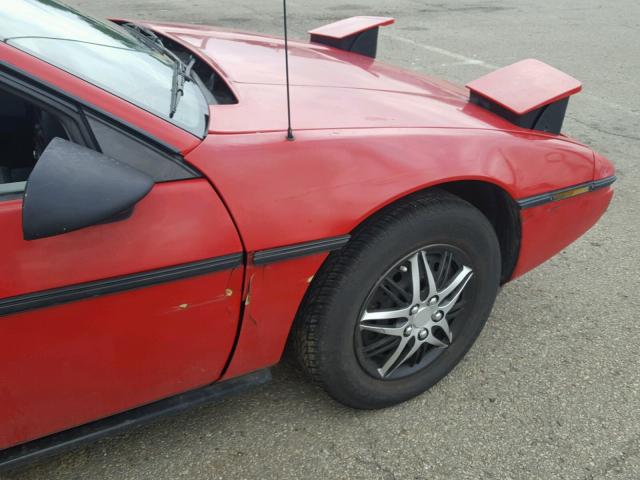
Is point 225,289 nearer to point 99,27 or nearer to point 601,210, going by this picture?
point 99,27

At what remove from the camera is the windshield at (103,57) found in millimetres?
1466

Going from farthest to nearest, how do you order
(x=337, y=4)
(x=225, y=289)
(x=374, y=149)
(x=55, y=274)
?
(x=337, y=4) < (x=374, y=149) < (x=225, y=289) < (x=55, y=274)

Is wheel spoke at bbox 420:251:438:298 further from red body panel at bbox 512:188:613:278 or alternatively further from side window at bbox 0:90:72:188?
side window at bbox 0:90:72:188

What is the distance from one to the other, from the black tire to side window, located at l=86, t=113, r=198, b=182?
55 cm

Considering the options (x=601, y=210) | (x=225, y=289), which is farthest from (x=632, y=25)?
(x=225, y=289)

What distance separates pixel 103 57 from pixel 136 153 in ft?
1.44

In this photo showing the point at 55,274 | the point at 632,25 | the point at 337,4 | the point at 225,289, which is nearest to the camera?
the point at 55,274

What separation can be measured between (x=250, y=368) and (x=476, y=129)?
1.07m

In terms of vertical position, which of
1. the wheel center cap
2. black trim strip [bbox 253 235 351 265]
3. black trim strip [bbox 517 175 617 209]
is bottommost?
the wheel center cap

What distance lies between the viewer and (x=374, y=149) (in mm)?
1721

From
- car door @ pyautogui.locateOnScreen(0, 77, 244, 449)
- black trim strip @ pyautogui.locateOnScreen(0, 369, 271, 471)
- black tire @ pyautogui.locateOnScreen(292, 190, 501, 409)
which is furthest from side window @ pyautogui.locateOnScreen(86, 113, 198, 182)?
black trim strip @ pyautogui.locateOnScreen(0, 369, 271, 471)

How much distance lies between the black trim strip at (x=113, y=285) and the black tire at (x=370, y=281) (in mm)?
356

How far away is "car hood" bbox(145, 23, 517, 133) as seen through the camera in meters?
1.74

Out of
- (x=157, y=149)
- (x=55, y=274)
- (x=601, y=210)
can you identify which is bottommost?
(x=601, y=210)
